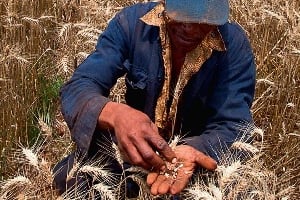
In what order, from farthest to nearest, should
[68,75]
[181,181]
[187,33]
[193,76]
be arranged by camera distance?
[68,75] < [193,76] < [187,33] < [181,181]

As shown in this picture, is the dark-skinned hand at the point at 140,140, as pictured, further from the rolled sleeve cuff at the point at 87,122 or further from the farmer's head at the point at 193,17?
the farmer's head at the point at 193,17

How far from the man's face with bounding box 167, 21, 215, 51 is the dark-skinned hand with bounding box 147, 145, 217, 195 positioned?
0.32 metres

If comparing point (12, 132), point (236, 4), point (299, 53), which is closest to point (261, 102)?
point (299, 53)

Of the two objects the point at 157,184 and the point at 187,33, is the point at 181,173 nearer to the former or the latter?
the point at 157,184

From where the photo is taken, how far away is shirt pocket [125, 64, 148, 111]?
1.98 m

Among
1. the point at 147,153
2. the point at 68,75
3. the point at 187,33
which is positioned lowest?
the point at 68,75

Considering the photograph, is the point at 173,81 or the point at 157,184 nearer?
the point at 157,184

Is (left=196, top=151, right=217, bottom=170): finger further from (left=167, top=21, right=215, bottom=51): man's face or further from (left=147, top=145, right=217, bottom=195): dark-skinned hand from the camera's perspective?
(left=167, top=21, right=215, bottom=51): man's face

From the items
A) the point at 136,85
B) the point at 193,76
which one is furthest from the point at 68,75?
the point at 193,76

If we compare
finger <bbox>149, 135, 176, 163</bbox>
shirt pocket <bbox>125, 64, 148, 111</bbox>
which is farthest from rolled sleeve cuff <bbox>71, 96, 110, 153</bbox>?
shirt pocket <bbox>125, 64, 148, 111</bbox>

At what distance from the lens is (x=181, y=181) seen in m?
1.60

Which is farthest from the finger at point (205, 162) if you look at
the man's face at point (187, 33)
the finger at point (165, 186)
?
the man's face at point (187, 33)

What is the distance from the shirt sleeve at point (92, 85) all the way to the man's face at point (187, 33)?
0.20 m

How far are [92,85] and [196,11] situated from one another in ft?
1.23
